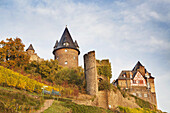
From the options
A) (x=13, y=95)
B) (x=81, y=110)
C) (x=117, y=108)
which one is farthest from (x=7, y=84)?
(x=117, y=108)

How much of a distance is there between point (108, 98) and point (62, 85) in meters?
6.80

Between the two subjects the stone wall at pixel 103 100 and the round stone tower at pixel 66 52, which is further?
the round stone tower at pixel 66 52

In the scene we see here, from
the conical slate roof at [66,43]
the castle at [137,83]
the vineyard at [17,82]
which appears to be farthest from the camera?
the castle at [137,83]

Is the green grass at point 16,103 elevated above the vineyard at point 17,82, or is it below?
below

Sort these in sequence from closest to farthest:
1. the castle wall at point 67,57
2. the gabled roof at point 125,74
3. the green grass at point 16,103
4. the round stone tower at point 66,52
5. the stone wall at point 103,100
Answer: the green grass at point 16,103, the stone wall at point 103,100, the castle wall at point 67,57, the round stone tower at point 66,52, the gabled roof at point 125,74

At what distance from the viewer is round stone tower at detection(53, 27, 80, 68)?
43.7 m

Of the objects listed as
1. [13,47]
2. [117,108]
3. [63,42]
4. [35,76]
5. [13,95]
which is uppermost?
[63,42]

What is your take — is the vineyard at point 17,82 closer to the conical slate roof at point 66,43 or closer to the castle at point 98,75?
the castle at point 98,75

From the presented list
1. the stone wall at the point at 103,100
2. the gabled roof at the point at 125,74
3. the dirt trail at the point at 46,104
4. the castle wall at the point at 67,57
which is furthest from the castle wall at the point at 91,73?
the gabled roof at the point at 125,74

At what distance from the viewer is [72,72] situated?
110ft

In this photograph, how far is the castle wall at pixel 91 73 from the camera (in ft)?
93.6

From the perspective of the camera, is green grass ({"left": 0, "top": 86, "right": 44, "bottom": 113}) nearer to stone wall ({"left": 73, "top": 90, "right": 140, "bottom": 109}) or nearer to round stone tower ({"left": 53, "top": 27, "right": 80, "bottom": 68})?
stone wall ({"left": 73, "top": 90, "right": 140, "bottom": 109})

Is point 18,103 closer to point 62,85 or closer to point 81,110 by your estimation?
point 81,110

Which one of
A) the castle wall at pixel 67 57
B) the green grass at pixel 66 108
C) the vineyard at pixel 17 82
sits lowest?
the green grass at pixel 66 108
